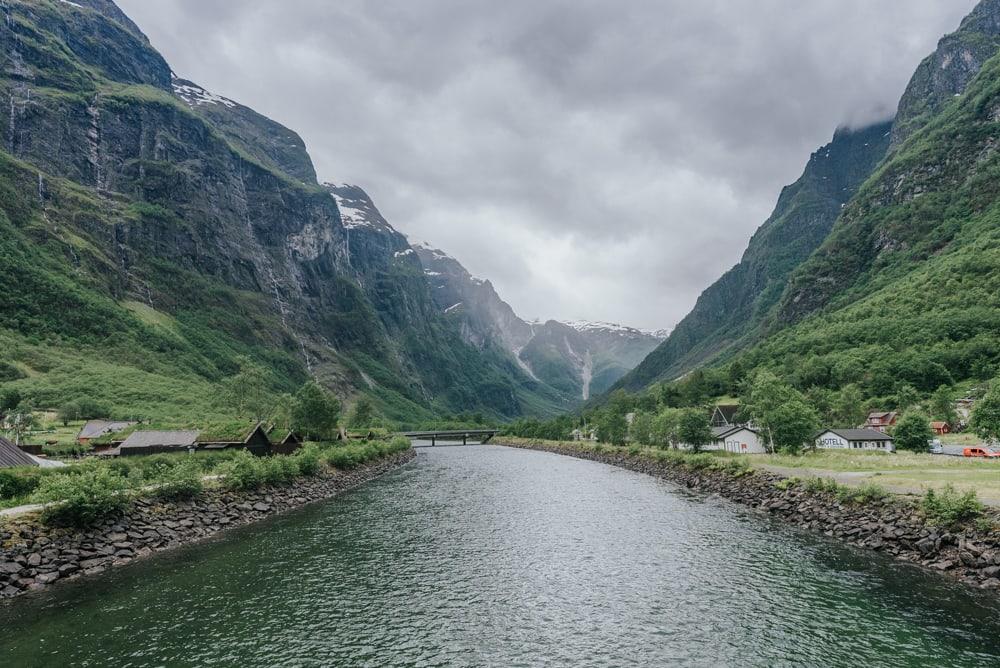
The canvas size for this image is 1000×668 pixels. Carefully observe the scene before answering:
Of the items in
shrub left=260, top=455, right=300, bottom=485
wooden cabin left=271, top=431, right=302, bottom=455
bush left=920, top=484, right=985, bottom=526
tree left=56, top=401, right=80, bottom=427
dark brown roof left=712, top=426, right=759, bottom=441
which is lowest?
shrub left=260, top=455, right=300, bottom=485

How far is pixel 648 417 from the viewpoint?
14325 centimetres

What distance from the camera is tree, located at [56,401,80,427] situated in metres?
131

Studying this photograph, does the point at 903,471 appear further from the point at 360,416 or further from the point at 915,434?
the point at 360,416

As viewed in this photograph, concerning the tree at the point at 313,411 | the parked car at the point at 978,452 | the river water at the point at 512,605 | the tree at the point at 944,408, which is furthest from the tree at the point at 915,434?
Result: the tree at the point at 313,411

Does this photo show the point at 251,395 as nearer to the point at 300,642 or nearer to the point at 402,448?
the point at 402,448

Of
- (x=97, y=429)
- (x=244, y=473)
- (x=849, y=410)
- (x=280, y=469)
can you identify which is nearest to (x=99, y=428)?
(x=97, y=429)

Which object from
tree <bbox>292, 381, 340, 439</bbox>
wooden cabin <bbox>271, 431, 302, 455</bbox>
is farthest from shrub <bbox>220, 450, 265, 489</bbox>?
tree <bbox>292, 381, 340, 439</bbox>

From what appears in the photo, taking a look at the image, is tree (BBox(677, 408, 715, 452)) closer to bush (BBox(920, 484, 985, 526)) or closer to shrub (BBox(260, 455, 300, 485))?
bush (BBox(920, 484, 985, 526))

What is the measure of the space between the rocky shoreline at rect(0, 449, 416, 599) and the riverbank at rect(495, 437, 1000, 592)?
2164 inches

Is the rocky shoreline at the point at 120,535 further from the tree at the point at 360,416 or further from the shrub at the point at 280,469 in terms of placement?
the tree at the point at 360,416

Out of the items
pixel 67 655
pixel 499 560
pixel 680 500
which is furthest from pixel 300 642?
pixel 680 500

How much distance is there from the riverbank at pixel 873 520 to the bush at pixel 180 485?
58888 millimetres

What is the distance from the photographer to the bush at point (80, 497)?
37.8 metres

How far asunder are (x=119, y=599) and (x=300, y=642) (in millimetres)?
13687
